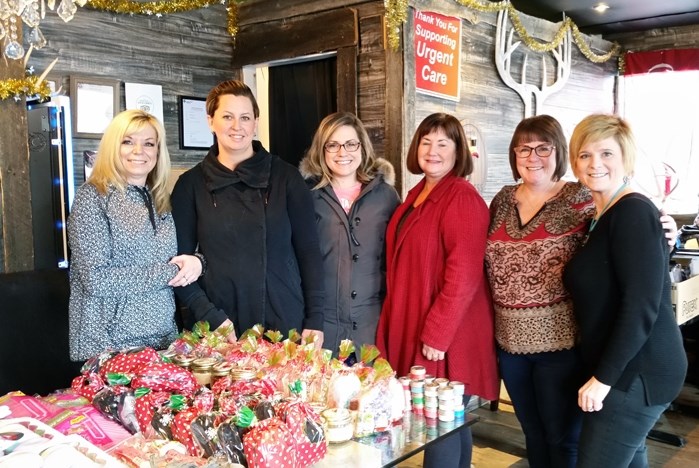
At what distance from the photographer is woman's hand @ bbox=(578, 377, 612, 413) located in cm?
179

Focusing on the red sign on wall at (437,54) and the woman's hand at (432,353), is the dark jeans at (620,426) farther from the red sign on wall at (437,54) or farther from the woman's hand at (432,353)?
the red sign on wall at (437,54)

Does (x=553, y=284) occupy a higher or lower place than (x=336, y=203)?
lower

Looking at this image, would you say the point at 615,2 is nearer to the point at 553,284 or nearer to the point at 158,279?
the point at 553,284

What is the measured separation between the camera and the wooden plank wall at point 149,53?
3.41 meters

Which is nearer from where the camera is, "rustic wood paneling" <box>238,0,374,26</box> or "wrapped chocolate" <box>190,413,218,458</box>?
"wrapped chocolate" <box>190,413,218,458</box>

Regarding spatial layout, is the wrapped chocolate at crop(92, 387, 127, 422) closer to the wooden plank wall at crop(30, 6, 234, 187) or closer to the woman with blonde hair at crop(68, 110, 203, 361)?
the woman with blonde hair at crop(68, 110, 203, 361)

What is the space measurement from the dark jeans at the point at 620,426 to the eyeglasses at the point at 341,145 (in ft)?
3.93

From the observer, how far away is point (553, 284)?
80.2 inches

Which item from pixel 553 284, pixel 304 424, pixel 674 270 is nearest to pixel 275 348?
pixel 304 424

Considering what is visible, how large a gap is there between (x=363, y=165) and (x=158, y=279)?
36.1 inches

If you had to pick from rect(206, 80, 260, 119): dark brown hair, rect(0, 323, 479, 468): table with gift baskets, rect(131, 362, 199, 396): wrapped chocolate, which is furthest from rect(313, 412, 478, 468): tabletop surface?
rect(206, 80, 260, 119): dark brown hair


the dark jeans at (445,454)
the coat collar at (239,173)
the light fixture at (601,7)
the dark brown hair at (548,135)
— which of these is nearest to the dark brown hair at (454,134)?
the dark brown hair at (548,135)

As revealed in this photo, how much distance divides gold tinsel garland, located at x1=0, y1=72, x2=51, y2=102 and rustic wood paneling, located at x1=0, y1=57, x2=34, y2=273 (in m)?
0.03

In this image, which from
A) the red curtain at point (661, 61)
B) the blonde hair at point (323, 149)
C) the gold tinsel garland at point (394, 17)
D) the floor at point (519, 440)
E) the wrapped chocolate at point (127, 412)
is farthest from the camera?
the red curtain at point (661, 61)
